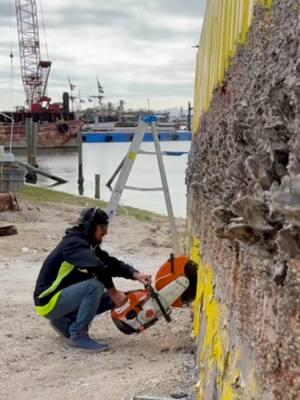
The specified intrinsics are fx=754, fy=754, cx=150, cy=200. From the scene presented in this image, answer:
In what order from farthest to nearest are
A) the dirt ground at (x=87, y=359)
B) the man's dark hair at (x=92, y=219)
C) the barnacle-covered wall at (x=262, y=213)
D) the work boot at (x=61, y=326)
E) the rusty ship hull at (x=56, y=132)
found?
1. the rusty ship hull at (x=56, y=132)
2. the work boot at (x=61, y=326)
3. the man's dark hair at (x=92, y=219)
4. the dirt ground at (x=87, y=359)
5. the barnacle-covered wall at (x=262, y=213)

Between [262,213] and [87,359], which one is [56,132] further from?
[262,213]

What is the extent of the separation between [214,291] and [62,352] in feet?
7.49

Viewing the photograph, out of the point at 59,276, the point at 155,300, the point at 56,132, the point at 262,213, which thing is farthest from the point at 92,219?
the point at 56,132

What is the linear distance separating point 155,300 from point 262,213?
4.14 metres

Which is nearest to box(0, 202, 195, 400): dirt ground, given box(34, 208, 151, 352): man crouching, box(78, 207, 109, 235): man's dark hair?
box(34, 208, 151, 352): man crouching

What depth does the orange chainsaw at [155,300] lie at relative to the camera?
19.9 feet

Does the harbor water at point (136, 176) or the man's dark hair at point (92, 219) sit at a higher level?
the man's dark hair at point (92, 219)

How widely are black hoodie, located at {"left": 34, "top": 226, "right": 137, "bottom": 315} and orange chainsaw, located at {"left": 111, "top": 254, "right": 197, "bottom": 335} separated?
0.23m

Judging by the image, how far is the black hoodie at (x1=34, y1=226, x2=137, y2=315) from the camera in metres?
5.90

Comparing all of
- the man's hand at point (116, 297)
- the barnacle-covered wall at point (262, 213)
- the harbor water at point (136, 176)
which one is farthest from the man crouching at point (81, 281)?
the harbor water at point (136, 176)

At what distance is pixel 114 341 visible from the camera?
638cm

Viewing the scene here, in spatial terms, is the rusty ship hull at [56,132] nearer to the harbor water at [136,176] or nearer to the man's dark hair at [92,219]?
the harbor water at [136,176]

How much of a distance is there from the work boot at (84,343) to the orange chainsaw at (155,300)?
9.4 inches

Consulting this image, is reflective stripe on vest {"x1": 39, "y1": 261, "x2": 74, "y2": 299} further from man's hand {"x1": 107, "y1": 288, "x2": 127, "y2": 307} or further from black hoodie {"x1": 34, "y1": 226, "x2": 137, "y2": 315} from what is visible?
man's hand {"x1": 107, "y1": 288, "x2": 127, "y2": 307}
